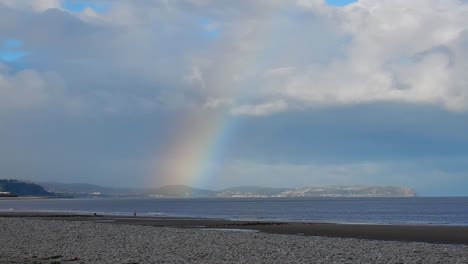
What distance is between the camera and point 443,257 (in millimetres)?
25078

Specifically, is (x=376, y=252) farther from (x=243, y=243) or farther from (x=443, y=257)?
(x=243, y=243)

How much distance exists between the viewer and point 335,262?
22531 millimetres

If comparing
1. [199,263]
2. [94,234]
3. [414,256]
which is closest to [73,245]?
[94,234]

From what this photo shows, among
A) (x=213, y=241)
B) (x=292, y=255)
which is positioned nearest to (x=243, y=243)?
(x=213, y=241)

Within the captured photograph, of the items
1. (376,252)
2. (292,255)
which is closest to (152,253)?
(292,255)

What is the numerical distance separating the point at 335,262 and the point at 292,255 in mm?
2916

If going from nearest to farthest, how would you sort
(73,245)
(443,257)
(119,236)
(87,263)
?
1. (87,263)
2. (443,257)
3. (73,245)
4. (119,236)

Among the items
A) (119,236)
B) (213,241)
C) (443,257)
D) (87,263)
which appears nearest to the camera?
(87,263)

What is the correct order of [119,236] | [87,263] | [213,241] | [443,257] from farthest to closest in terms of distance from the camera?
[119,236] → [213,241] → [443,257] → [87,263]

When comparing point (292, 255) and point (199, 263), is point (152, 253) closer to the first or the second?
point (199, 263)

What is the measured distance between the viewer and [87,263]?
22000 millimetres

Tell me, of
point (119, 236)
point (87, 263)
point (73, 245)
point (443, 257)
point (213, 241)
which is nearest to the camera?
point (87, 263)

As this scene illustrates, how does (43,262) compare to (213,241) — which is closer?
(43,262)

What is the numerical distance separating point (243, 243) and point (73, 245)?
876 centimetres
